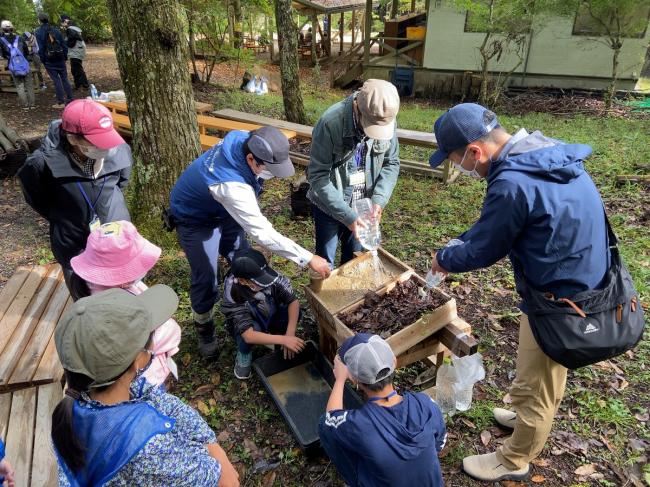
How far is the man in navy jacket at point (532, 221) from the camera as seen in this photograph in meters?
1.91

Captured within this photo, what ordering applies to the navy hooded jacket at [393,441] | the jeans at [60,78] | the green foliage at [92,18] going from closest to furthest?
the navy hooded jacket at [393,441], the jeans at [60,78], the green foliage at [92,18]

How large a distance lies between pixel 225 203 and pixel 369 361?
1.43 m

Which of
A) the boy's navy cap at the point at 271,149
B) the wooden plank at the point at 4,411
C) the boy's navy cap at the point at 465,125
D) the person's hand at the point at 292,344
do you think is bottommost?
the wooden plank at the point at 4,411

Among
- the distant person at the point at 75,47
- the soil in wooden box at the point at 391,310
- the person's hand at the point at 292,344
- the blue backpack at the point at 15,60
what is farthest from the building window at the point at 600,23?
the blue backpack at the point at 15,60

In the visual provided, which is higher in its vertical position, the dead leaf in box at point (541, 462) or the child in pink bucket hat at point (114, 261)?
the child in pink bucket hat at point (114, 261)

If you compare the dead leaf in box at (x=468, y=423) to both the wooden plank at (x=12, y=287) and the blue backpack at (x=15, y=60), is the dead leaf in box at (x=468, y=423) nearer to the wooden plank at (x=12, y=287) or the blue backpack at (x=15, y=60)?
the wooden plank at (x=12, y=287)

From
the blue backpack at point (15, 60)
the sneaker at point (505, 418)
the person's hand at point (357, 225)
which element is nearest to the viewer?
the sneaker at point (505, 418)

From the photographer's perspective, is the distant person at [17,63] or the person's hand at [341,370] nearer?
the person's hand at [341,370]

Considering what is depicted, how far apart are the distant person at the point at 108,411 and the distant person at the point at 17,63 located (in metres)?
11.5

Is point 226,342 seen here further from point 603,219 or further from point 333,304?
point 603,219

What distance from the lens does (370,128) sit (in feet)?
9.87

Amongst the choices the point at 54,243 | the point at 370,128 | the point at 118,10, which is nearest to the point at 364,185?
the point at 370,128

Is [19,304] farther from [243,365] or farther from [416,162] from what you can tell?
[416,162]

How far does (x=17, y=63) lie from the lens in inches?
401
